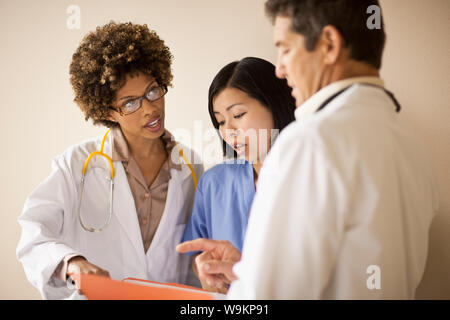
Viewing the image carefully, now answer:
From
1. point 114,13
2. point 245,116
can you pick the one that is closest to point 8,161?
point 114,13

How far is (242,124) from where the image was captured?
5.19ft

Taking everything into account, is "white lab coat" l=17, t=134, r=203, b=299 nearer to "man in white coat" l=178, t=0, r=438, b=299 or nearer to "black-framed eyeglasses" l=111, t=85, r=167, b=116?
"black-framed eyeglasses" l=111, t=85, r=167, b=116

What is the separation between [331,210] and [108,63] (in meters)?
1.20

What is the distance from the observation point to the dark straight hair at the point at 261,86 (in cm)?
160

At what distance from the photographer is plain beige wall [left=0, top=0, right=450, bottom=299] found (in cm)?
161

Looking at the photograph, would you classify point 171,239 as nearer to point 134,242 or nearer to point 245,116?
point 134,242

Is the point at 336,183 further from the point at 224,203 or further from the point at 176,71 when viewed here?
the point at 176,71

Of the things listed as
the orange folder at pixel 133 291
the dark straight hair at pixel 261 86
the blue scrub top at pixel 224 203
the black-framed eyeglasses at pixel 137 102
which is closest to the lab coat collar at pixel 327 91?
the orange folder at pixel 133 291

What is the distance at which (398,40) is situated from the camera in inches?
64.1

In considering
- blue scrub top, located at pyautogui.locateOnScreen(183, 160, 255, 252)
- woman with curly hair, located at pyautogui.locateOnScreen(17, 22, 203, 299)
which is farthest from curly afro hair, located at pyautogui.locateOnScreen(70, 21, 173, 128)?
blue scrub top, located at pyautogui.locateOnScreen(183, 160, 255, 252)

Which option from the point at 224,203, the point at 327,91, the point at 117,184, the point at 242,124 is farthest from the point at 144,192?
the point at 327,91

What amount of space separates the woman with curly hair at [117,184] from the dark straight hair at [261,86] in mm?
299

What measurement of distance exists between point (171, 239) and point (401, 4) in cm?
135
